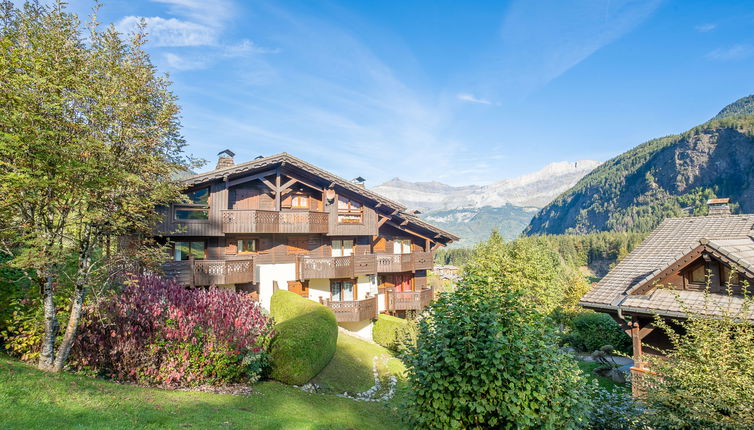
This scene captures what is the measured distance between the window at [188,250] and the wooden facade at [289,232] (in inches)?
1.9

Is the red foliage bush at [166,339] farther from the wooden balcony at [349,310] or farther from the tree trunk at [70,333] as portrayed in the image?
the wooden balcony at [349,310]

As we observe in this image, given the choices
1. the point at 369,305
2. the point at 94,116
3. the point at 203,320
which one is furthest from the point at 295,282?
the point at 94,116

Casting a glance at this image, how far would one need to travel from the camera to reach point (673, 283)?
485 inches

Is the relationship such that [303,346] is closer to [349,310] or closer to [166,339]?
[166,339]

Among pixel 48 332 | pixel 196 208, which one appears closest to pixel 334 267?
pixel 196 208

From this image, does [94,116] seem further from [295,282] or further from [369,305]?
[369,305]

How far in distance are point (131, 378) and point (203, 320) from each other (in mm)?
1946

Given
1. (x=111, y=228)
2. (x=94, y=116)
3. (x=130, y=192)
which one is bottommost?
(x=111, y=228)

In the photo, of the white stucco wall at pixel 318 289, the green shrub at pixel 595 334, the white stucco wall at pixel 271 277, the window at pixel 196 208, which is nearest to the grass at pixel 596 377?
the green shrub at pixel 595 334

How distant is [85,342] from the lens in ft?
27.6

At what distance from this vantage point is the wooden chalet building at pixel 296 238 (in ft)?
61.3

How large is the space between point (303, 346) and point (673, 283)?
1292 centimetres

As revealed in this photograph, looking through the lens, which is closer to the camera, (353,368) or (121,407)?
(121,407)

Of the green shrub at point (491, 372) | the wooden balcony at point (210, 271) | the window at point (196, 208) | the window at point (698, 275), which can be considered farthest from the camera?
the window at point (196, 208)
